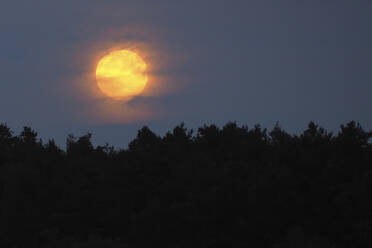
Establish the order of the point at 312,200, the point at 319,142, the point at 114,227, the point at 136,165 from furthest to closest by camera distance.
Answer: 1. the point at 136,165
2. the point at 114,227
3. the point at 319,142
4. the point at 312,200

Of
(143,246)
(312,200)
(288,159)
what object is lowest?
(143,246)

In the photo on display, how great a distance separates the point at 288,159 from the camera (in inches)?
1389

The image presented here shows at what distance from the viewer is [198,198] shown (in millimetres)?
34875

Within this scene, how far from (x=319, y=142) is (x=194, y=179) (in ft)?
27.0

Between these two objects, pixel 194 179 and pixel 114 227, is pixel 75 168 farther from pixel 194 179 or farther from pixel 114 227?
pixel 194 179

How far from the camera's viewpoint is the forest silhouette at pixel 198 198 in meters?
31.9

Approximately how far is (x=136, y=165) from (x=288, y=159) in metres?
12.3

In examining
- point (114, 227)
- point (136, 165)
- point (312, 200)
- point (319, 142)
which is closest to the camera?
point (312, 200)

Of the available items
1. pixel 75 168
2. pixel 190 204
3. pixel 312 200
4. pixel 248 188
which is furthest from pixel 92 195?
pixel 312 200

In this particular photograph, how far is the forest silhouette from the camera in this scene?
1256 inches

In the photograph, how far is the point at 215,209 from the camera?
3412 centimetres

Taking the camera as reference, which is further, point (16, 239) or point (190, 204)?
point (16, 239)

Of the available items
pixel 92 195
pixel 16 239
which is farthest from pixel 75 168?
pixel 16 239

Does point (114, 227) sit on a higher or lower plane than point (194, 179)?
lower
